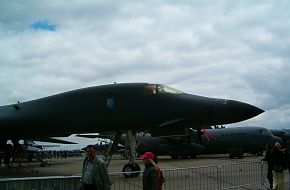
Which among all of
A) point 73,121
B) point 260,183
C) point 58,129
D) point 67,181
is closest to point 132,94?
point 73,121

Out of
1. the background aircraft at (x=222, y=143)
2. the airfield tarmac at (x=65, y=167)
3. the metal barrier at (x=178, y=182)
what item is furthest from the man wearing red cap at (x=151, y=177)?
the background aircraft at (x=222, y=143)

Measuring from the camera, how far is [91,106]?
13031mm

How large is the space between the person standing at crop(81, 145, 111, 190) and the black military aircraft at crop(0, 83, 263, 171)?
6.37 m

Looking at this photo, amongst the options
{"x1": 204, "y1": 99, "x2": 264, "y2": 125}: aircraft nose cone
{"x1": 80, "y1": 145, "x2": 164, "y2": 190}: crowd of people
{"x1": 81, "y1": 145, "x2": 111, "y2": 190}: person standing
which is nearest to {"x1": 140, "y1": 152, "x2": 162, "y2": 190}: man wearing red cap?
{"x1": 80, "y1": 145, "x2": 164, "y2": 190}: crowd of people

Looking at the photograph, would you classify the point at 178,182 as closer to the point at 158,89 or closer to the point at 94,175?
the point at 158,89

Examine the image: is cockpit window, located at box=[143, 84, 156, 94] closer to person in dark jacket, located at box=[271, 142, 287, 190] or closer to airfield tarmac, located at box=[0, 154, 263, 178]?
person in dark jacket, located at box=[271, 142, 287, 190]

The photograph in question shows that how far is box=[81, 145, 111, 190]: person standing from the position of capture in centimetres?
581

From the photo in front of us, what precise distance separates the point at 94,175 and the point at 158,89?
7.23m

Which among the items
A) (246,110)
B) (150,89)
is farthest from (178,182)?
(150,89)

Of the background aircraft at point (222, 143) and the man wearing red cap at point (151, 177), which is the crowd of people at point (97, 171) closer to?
the man wearing red cap at point (151, 177)

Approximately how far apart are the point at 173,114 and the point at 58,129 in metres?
4.32

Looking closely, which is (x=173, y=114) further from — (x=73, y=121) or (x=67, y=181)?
(x=67, y=181)

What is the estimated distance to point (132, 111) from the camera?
12648 millimetres

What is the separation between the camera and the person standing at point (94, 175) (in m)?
5.81
